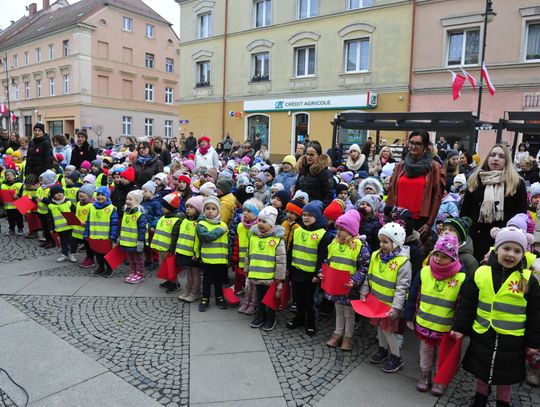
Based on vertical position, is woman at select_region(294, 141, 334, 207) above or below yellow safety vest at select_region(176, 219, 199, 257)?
above

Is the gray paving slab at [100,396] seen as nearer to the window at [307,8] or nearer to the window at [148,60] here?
the window at [307,8]

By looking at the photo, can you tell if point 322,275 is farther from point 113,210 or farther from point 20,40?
point 20,40

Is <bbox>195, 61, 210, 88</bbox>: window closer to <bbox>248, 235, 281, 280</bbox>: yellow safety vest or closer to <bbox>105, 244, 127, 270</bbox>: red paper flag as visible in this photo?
<bbox>105, 244, 127, 270</bbox>: red paper flag

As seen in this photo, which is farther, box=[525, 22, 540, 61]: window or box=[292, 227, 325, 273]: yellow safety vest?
box=[525, 22, 540, 61]: window

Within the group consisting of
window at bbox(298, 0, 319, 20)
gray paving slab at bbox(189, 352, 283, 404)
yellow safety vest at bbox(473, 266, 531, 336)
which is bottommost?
gray paving slab at bbox(189, 352, 283, 404)

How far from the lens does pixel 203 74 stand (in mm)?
26312

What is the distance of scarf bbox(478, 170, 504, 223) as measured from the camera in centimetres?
402

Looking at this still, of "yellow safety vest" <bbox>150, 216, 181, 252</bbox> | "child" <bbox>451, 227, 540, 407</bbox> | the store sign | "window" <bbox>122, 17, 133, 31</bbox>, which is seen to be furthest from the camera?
"window" <bbox>122, 17, 133, 31</bbox>

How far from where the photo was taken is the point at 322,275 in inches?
172

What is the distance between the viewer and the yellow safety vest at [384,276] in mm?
3840

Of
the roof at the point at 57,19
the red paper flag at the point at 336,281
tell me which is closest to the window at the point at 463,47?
the red paper flag at the point at 336,281

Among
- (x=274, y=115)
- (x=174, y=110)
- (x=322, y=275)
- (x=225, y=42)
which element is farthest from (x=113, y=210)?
(x=174, y=110)

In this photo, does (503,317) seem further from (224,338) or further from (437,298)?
(224,338)

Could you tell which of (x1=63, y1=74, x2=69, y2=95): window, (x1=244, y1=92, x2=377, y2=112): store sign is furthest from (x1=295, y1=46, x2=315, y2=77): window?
(x1=63, y1=74, x2=69, y2=95): window
